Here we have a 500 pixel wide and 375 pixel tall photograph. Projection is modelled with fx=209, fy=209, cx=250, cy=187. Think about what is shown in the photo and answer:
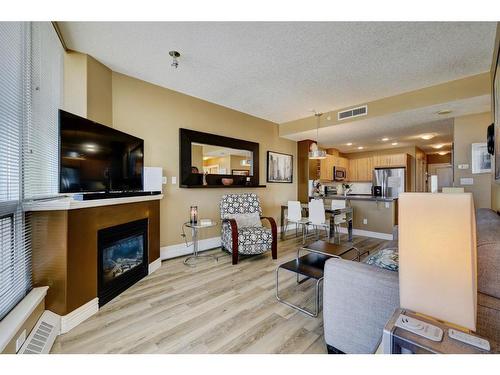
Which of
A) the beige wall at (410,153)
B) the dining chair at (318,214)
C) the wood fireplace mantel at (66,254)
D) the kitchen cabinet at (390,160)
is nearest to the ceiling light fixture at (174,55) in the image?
the wood fireplace mantel at (66,254)

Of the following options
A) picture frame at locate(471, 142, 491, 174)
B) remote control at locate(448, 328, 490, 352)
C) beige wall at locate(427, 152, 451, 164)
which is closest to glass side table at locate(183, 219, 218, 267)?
remote control at locate(448, 328, 490, 352)

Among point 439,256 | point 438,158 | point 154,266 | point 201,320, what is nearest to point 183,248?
point 154,266

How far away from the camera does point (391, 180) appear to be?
6.07m

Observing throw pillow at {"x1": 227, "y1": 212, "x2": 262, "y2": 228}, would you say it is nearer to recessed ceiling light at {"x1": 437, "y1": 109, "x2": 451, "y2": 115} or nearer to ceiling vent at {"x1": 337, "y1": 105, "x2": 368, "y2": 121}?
ceiling vent at {"x1": 337, "y1": 105, "x2": 368, "y2": 121}

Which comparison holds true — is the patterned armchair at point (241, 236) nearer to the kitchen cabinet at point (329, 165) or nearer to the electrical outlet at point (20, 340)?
the electrical outlet at point (20, 340)

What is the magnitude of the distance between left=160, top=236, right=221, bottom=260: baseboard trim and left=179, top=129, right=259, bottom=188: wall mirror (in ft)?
3.19

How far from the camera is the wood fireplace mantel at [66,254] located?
159 cm

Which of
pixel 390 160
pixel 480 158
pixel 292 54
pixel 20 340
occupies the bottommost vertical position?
pixel 20 340

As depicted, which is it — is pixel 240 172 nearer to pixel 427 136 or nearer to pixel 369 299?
pixel 369 299

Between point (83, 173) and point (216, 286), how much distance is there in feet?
5.68

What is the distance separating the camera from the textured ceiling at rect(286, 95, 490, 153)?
3.05m

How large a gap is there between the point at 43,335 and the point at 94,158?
138 cm
